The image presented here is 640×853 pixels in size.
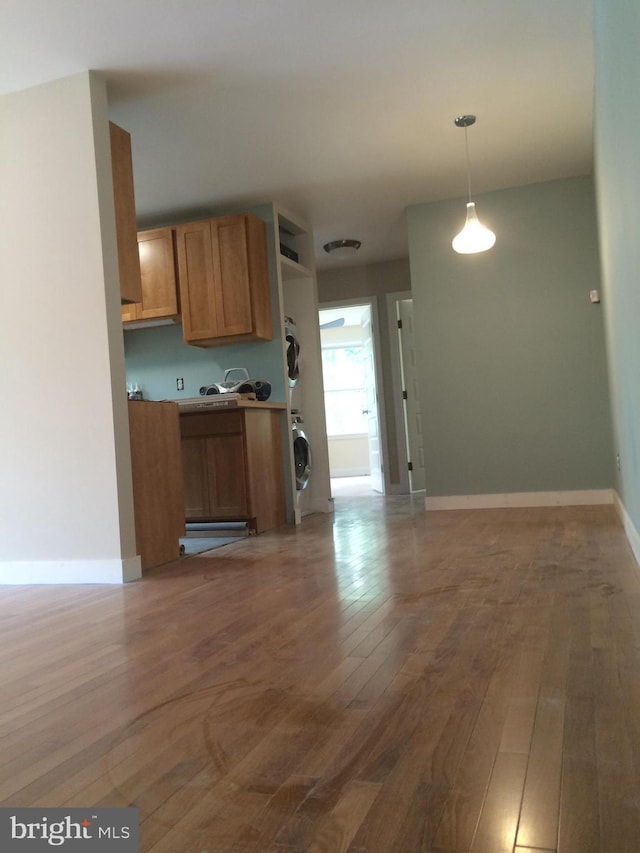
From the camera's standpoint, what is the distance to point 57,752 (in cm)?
152

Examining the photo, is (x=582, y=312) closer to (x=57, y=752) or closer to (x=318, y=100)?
(x=318, y=100)

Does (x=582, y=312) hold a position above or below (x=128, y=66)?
below

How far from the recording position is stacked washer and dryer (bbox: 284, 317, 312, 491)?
6.16 m

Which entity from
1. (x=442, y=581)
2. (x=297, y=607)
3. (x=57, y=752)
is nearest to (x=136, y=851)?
(x=57, y=752)

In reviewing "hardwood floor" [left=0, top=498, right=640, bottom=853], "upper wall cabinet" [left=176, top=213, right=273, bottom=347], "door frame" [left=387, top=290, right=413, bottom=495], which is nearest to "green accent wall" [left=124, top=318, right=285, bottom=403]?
"upper wall cabinet" [left=176, top=213, right=273, bottom=347]

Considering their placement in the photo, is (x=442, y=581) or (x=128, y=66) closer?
(x=442, y=581)

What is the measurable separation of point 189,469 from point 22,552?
169 cm

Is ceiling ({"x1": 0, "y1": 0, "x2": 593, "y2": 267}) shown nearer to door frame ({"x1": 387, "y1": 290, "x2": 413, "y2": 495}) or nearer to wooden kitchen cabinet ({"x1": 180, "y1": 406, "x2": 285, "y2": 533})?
wooden kitchen cabinet ({"x1": 180, "y1": 406, "x2": 285, "y2": 533})

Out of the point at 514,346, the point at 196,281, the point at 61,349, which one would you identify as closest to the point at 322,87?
the point at 61,349

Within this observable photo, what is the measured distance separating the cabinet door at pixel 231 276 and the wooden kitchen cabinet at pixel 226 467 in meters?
0.70

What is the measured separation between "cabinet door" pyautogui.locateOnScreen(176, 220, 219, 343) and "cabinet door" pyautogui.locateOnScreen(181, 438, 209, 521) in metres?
0.91

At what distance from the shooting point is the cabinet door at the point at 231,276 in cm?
546

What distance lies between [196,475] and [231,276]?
1560mm

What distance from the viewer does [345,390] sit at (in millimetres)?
11570
